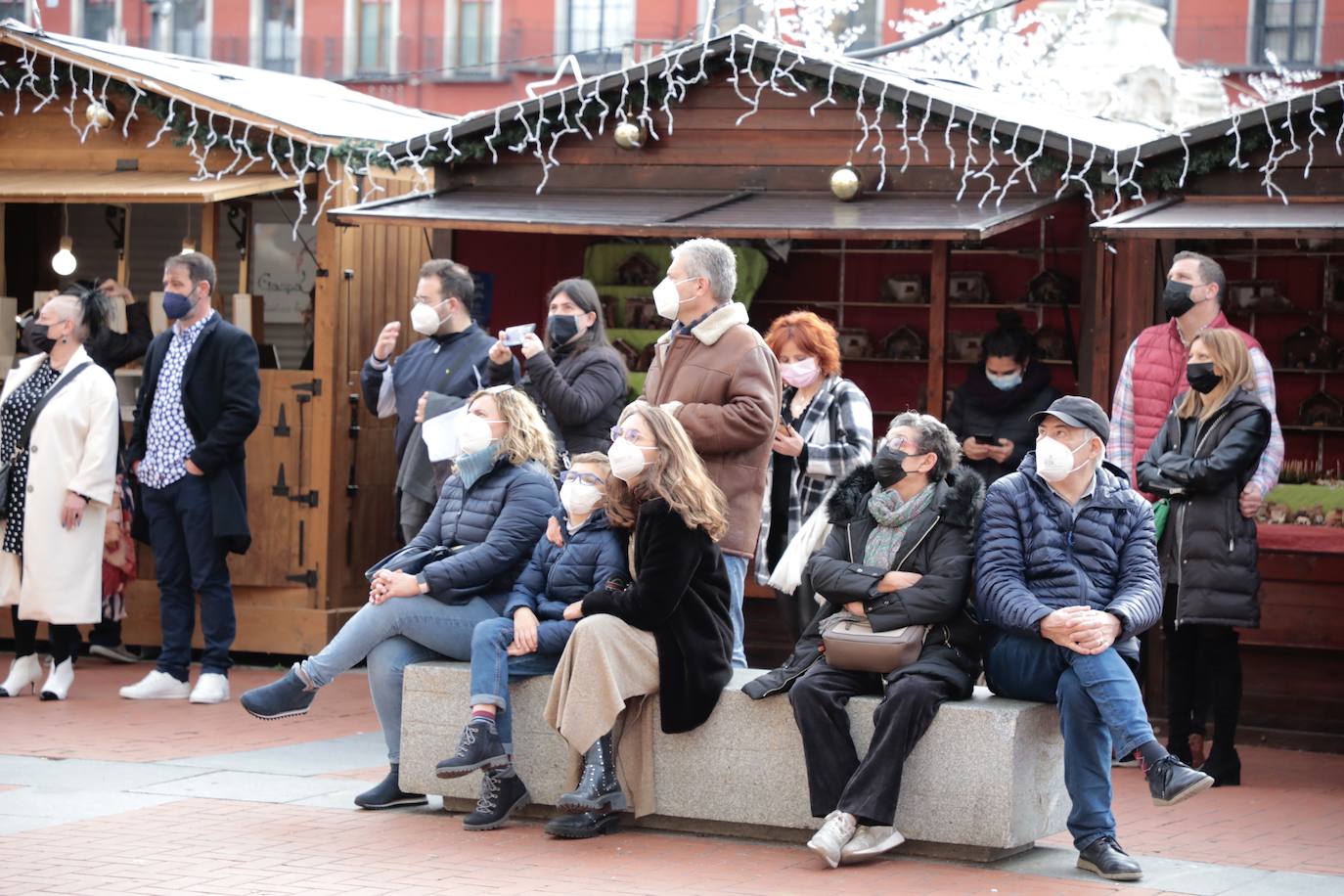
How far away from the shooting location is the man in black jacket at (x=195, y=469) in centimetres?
978

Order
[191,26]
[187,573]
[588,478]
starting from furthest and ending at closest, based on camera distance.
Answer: [191,26] → [187,573] → [588,478]

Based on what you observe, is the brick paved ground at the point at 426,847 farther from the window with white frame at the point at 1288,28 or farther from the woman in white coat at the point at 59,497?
the window with white frame at the point at 1288,28

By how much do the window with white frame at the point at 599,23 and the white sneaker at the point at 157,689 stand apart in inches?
1144

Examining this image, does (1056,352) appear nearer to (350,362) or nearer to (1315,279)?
(1315,279)

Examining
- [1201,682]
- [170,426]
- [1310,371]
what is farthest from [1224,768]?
[170,426]

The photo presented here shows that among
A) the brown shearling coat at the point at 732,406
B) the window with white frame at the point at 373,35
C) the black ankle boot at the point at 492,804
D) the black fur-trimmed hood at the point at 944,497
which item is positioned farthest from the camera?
the window with white frame at the point at 373,35

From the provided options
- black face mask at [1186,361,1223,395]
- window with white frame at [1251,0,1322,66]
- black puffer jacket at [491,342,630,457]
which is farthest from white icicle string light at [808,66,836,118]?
window with white frame at [1251,0,1322,66]

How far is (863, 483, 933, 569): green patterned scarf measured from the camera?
21.9 ft

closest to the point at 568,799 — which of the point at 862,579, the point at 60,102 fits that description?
the point at 862,579

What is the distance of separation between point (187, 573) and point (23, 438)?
3.38 feet

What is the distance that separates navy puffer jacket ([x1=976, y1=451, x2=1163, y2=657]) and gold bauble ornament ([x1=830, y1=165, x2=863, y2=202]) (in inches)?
148

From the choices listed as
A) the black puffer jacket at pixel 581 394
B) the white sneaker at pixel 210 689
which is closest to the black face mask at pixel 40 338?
the white sneaker at pixel 210 689

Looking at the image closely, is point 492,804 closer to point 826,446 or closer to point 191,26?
point 826,446

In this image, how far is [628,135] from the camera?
1066 cm
